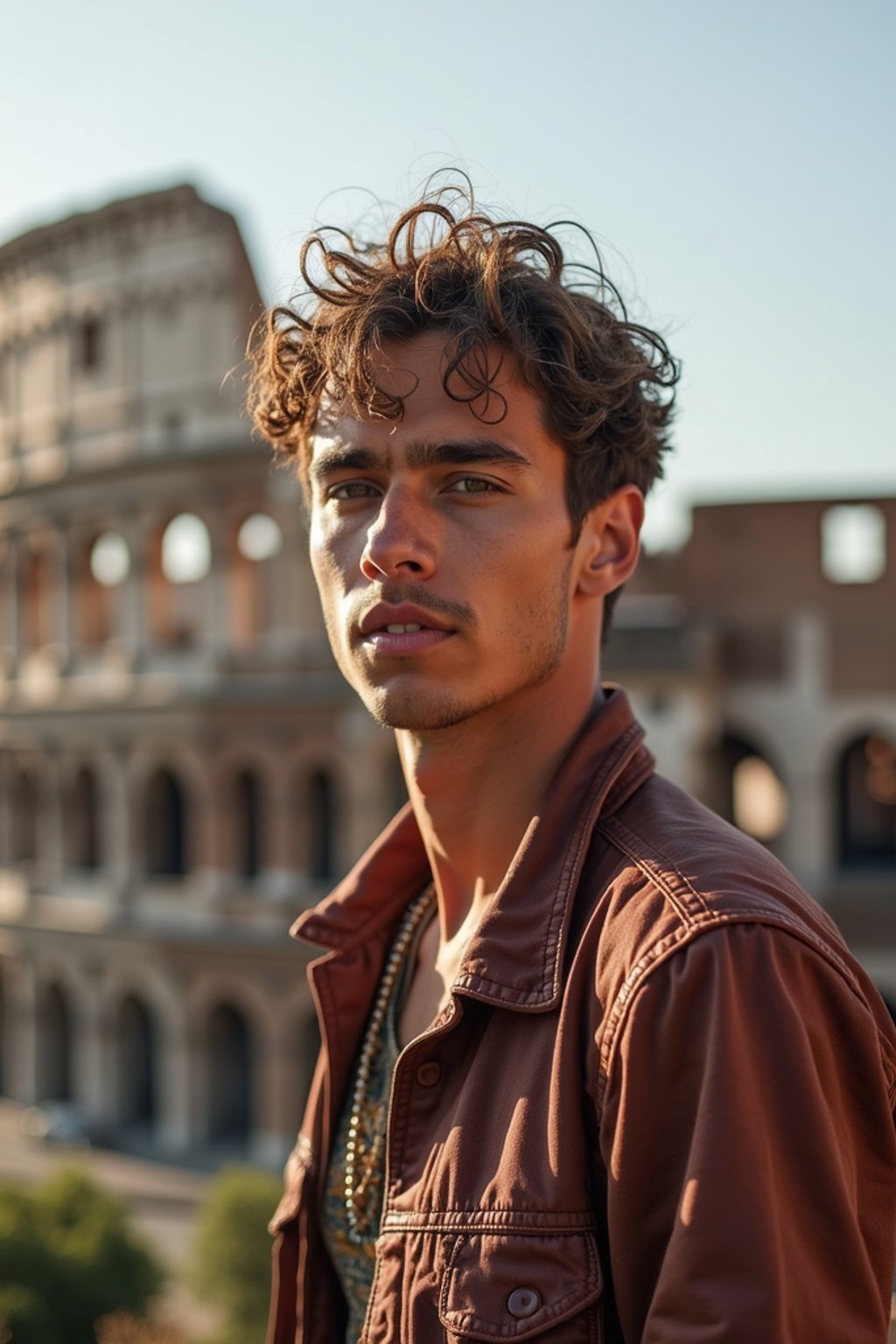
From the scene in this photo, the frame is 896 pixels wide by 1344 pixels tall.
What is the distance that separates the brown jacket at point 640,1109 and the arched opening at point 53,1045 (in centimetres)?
1942

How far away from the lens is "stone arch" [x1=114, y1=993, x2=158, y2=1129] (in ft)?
61.1

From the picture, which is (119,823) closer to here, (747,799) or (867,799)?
(867,799)

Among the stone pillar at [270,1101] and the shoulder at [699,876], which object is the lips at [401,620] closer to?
the shoulder at [699,876]

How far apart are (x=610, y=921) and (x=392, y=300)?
1.03 metres

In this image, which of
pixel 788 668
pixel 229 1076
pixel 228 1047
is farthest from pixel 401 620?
pixel 229 1076

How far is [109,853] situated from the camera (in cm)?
1870

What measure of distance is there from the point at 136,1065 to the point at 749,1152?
19.2 m

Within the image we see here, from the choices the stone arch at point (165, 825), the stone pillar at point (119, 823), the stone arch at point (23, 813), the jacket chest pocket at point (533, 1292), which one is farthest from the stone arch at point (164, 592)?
the jacket chest pocket at point (533, 1292)

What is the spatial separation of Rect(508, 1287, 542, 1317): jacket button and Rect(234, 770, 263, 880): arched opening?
16422 mm

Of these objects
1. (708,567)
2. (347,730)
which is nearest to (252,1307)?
(347,730)

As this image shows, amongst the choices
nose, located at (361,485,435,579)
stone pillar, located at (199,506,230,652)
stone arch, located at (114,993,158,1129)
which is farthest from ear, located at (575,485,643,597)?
stone arch, located at (114,993,158,1129)

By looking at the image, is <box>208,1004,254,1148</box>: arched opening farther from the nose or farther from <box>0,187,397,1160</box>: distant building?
the nose

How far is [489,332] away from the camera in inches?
76.8

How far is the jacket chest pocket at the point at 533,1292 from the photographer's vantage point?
5.07 ft
